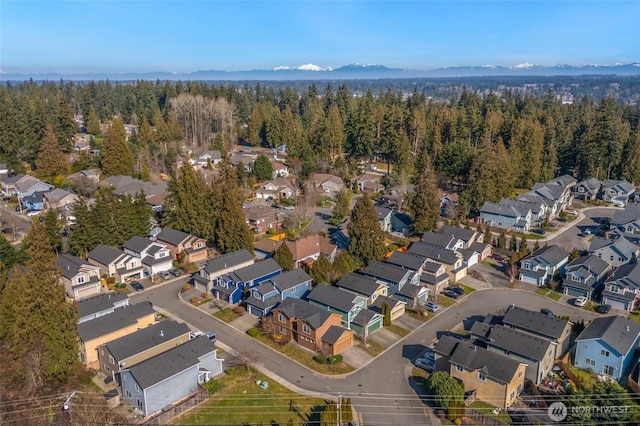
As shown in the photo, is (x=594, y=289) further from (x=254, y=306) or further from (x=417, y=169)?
(x=417, y=169)

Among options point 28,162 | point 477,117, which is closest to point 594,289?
point 477,117

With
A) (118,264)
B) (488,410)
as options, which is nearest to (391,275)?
(488,410)

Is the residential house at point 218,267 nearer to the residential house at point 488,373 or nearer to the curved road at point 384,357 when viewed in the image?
the curved road at point 384,357

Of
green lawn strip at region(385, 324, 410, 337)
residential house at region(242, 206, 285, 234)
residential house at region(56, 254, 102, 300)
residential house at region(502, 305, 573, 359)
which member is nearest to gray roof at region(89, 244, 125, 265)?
residential house at region(56, 254, 102, 300)

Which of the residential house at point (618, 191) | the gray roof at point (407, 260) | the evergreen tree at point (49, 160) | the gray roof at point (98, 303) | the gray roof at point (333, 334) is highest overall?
the evergreen tree at point (49, 160)

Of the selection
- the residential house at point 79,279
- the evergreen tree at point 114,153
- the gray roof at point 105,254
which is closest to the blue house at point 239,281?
the residential house at point 79,279

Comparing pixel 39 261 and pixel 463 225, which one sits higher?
pixel 39 261
